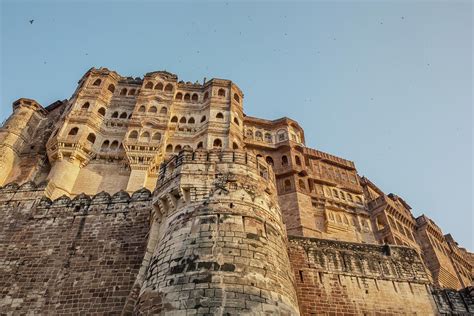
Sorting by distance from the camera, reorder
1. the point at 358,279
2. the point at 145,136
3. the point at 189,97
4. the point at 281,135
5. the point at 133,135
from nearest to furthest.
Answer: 1. the point at 358,279
2. the point at 133,135
3. the point at 145,136
4. the point at 189,97
5. the point at 281,135

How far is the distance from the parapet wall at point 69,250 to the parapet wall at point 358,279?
5102 mm

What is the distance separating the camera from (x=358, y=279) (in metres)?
11.4

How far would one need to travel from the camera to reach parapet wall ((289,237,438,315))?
10680mm

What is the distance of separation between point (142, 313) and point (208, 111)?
23.6 metres

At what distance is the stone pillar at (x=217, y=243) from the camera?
7375 millimetres

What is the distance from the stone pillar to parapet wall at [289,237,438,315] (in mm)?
2093

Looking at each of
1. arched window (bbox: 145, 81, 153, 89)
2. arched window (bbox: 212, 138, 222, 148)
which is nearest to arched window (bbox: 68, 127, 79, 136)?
arched window (bbox: 145, 81, 153, 89)

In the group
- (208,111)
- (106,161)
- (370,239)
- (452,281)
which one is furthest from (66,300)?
(452,281)

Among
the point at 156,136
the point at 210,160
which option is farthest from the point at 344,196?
the point at 210,160

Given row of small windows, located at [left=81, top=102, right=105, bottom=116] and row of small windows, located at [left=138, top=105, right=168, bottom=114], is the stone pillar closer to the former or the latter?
row of small windows, located at [left=138, top=105, right=168, bottom=114]

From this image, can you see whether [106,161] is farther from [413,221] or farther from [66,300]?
[413,221]

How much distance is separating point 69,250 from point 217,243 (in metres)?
5.67

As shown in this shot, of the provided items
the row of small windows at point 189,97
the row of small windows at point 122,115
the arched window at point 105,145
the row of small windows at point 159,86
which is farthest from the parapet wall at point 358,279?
the row of small windows at point 159,86

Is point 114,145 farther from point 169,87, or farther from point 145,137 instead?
point 169,87
